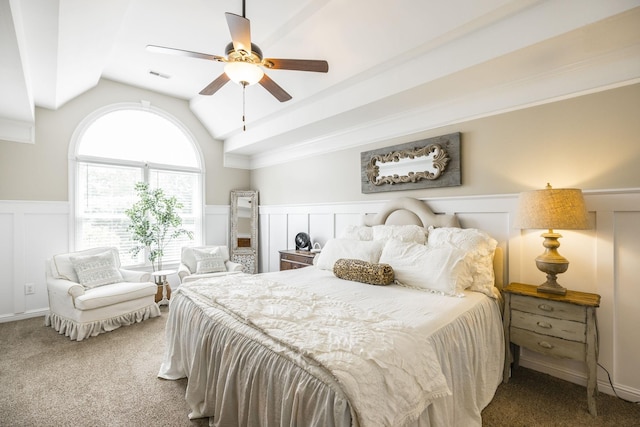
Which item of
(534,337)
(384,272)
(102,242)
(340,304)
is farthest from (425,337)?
(102,242)

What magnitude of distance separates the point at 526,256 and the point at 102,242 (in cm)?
535

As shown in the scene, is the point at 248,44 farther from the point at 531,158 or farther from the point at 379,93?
the point at 531,158

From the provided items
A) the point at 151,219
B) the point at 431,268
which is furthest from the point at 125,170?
the point at 431,268

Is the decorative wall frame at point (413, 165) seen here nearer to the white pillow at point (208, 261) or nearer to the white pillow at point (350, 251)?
the white pillow at point (350, 251)

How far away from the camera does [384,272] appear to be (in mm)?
2465

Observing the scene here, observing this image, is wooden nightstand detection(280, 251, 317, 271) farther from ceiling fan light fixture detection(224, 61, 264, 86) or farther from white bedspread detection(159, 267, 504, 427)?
ceiling fan light fixture detection(224, 61, 264, 86)

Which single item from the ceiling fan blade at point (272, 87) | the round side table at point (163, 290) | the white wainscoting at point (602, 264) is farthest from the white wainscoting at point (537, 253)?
the ceiling fan blade at point (272, 87)

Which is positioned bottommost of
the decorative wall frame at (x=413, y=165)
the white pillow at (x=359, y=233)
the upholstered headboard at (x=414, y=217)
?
the white pillow at (x=359, y=233)

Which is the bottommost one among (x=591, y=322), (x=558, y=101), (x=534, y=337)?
(x=534, y=337)

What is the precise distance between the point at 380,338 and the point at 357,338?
108 mm

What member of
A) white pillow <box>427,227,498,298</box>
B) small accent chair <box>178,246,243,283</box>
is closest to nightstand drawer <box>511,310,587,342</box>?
white pillow <box>427,227,498,298</box>

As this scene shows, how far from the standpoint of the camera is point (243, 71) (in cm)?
221

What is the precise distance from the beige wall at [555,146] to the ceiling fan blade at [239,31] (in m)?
2.02

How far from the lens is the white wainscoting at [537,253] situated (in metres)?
2.09
